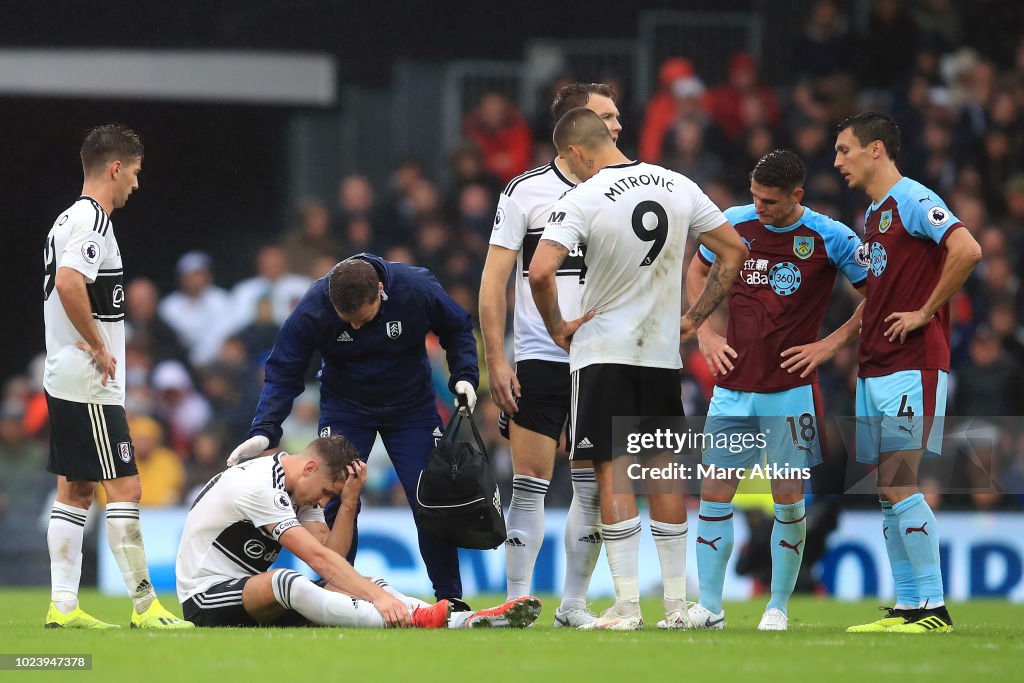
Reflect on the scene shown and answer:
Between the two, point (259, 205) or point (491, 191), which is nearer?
point (491, 191)

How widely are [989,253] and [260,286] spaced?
7.23m

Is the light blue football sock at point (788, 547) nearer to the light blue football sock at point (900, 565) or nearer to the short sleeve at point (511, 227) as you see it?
the light blue football sock at point (900, 565)

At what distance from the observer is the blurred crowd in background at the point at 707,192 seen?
45.3ft

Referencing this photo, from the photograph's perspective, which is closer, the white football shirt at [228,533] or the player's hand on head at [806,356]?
the white football shirt at [228,533]

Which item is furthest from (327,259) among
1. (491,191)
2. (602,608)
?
(602,608)

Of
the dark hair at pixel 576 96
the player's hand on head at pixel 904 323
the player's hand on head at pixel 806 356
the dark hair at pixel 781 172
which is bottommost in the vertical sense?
the player's hand on head at pixel 806 356

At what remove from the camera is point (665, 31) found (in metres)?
17.6

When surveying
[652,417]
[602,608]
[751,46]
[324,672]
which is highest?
[751,46]

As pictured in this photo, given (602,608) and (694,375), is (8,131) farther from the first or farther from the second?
(602,608)

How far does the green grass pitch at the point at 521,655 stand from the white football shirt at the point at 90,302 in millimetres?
1232

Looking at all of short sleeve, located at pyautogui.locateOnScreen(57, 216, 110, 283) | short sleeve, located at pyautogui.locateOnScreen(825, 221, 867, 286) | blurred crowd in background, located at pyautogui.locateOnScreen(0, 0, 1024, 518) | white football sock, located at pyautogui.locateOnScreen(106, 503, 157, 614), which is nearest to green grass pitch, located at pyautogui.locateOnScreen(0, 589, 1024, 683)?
white football sock, located at pyautogui.locateOnScreen(106, 503, 157, 614)

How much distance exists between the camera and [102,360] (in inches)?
296

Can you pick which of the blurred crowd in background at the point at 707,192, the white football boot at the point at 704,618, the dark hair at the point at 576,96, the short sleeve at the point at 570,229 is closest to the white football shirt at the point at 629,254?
the short sleeve at the point at 570,229

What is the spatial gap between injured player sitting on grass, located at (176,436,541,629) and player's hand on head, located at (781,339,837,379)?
179 cm
